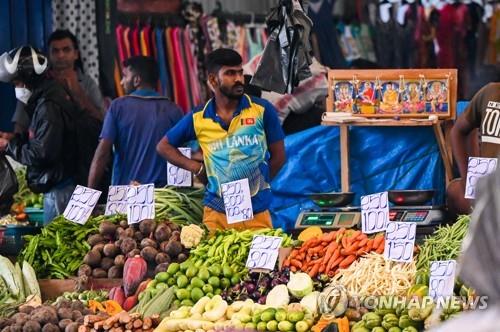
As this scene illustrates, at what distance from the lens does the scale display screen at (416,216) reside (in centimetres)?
637

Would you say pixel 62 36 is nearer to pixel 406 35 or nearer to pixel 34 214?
pixel 34 214

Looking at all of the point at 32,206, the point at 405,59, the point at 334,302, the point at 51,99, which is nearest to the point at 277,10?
the point at 51,99

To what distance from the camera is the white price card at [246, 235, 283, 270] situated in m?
6.11

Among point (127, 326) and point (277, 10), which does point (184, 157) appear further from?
point (127, 326)

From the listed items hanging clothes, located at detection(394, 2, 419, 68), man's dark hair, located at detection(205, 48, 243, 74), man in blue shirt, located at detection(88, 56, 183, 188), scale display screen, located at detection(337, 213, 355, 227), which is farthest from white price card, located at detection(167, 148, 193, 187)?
hanging clothes, located at detection(394, 2, 419, 68)

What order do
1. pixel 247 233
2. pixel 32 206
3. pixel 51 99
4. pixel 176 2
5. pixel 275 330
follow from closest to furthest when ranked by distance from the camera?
pixel 275 330
pixel 247 233
pixel 51 99
pixel 32 206
pixel 176 2

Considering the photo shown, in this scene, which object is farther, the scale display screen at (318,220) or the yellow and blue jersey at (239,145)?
the yellow and blue jersey at (239,145)

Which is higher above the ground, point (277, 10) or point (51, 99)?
point (277, 10)

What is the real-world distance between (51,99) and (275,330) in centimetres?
313

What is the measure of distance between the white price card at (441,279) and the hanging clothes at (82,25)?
199 inches

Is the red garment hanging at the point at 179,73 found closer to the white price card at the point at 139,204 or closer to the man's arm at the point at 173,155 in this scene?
the man's arm at the point at 173,155

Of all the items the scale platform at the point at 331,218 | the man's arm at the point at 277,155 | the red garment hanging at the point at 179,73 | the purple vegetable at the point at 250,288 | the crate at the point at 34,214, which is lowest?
the crate at the point at 34,214

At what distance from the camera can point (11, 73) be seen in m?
7.91

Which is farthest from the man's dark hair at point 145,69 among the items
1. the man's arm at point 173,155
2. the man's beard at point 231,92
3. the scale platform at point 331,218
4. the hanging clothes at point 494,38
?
the hanging clothes at point 494,38
